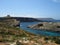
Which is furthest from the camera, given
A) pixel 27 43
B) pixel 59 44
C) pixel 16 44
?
pixel 59 44

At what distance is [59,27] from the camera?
234 feet

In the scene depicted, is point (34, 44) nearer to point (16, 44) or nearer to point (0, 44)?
point (16, 44)

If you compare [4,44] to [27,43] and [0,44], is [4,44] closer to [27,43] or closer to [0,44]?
[0,44]

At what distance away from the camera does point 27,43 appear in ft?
47.9

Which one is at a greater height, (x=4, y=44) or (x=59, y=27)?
(x=4, y=44)

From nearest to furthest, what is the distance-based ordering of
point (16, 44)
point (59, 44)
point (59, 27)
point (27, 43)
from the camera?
point (16, 44)
point (27, 43)
point (59, 44)
point (59, 27)

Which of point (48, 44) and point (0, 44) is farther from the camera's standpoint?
point (48, 44)

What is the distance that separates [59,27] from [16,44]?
59318mm

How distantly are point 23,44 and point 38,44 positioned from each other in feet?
4.18

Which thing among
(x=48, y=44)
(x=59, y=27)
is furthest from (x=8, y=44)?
(x=59, y=27)

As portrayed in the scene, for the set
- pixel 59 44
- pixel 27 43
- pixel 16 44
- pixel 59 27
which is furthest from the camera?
pixel 59 27

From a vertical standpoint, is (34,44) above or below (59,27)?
above

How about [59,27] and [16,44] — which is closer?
[16,44]

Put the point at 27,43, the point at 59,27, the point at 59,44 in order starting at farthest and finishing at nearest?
the point at 59,27
the point at 59,44
the point at 27,43
